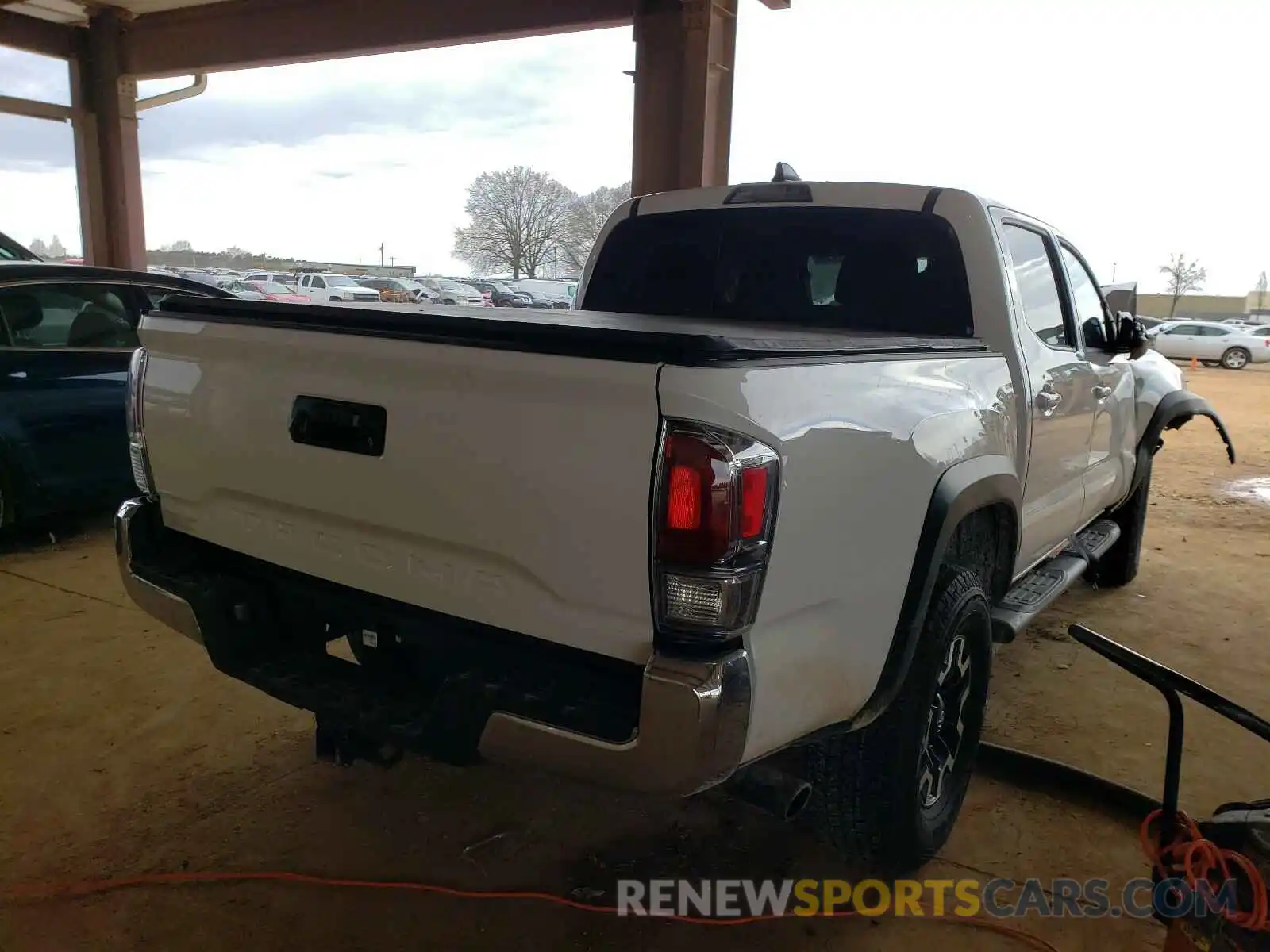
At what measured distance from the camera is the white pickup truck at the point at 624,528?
5.64 ft

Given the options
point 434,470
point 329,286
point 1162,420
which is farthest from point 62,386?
point 329,286

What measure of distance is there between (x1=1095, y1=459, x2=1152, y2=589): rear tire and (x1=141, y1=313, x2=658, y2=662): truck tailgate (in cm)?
448

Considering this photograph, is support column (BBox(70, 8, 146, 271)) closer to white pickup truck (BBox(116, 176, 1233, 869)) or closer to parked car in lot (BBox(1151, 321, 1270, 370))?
white pickup truck (BBox(116, 176, 1233, 869))

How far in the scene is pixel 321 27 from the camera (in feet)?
38.2

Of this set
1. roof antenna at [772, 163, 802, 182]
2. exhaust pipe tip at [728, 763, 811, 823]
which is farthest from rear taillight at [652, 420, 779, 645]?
roof antenna at [772, 163, 802, 182]

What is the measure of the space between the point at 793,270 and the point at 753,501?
81.5 inches

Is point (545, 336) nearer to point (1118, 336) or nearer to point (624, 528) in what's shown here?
point (624, 528)

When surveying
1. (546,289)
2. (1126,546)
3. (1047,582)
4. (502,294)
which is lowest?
(1126,546)

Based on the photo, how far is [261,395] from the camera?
7.51 feet

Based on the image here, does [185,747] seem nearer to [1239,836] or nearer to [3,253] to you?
[1239,836]

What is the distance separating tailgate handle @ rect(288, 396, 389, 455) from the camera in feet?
6.81

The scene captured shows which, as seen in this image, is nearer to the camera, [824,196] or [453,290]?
[824,196]

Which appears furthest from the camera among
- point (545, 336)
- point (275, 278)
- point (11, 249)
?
point (275, 278)

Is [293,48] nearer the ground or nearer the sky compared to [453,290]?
nearer the sky
